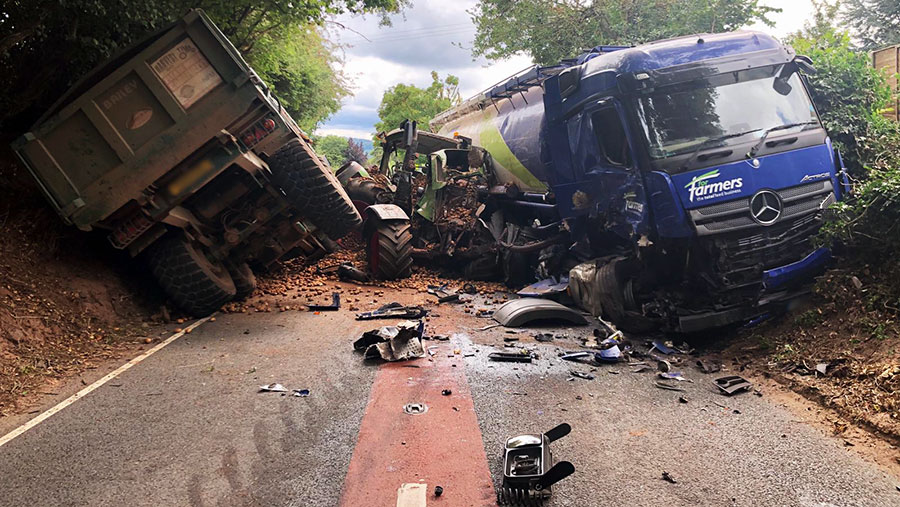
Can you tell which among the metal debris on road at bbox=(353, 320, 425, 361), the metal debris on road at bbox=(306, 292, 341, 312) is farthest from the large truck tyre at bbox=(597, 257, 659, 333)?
the metal debris on road at bbox=(306, 292, 341, 312)

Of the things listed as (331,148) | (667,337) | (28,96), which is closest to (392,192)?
(28,96)

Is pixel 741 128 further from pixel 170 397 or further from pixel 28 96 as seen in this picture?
pixel 28 96

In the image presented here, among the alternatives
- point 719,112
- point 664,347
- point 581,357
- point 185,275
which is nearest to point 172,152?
point 185,275

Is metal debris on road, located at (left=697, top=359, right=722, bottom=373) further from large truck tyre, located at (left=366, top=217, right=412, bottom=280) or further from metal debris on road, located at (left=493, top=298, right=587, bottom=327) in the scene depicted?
A: large truck tyre, located at (left=366, top=217, right=412, bottom=280)

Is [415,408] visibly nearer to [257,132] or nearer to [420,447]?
[420,447]

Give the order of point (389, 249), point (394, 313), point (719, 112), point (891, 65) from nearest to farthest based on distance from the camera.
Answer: point (719, 112) < point (394, 313) < point (891, 65) < point (389, 249)

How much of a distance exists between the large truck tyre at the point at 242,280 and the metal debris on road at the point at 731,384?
21.2 feet

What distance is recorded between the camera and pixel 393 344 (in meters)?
5.79

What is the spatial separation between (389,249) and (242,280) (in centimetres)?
248

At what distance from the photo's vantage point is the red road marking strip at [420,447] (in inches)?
125

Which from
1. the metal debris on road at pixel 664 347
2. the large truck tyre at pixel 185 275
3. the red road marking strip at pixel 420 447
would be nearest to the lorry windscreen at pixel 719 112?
the metal debris on road at pixel 664 347

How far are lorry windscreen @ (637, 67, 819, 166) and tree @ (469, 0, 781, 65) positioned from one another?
36.0 feet

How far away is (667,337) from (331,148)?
191 ft

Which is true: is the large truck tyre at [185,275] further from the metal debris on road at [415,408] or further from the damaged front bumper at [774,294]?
the damaged front bumper at [774,294]
